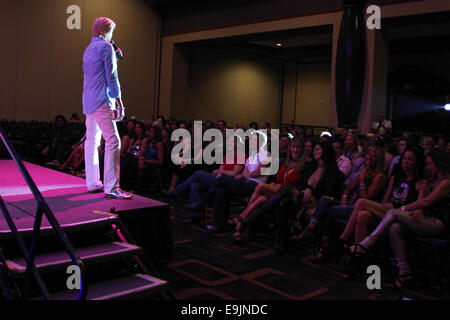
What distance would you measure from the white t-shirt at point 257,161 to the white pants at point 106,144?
1724 mm

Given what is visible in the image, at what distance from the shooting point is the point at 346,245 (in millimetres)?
3820

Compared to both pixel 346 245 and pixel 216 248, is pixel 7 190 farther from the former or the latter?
pixel 346 245

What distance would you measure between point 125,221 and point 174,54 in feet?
32.2

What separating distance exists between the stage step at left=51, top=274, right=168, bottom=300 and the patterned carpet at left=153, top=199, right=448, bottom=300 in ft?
0.85

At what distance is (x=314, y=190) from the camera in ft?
14.0

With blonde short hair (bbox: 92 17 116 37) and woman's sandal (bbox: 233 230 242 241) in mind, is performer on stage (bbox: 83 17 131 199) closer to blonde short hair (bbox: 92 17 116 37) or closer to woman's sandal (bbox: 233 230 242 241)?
blonde short hair (bbox: 92 17 116 37)

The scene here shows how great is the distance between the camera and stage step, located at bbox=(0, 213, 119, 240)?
107 inches

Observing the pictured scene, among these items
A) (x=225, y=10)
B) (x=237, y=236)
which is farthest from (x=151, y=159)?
(x=225, y=10)

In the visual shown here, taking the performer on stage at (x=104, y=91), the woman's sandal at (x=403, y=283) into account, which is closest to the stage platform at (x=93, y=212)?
the performer on stage at (x=104, y=91)

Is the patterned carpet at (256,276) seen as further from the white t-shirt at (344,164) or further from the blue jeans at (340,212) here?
the white t-shirt at (344,164)

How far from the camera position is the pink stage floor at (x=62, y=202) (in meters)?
3.07

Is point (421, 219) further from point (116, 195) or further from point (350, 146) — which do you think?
point (116, 195)

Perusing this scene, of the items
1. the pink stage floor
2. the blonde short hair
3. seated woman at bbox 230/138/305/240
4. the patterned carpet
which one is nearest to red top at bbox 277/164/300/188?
seated woman at bbox 230/138/305/240

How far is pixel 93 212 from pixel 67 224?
377mm
